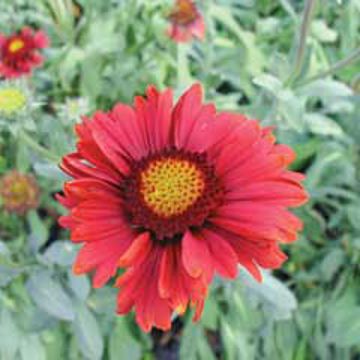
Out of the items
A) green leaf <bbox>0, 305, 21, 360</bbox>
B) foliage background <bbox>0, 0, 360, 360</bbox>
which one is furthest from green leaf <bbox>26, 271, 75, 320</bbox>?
green leaf <bbox>0, 305, 21, 360</bbox>

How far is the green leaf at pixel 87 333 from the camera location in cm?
136

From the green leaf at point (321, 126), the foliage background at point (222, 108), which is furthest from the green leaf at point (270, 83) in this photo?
the green leaf at point (321, 126)

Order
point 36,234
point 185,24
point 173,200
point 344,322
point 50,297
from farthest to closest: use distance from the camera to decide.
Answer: point 185,24
point 344,322
point 36,234
point 50,297
point 173,200

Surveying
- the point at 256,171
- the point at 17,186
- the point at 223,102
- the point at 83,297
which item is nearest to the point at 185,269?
the point at 256,171

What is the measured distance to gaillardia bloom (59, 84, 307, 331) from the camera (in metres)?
0.82

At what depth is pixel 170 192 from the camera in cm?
92

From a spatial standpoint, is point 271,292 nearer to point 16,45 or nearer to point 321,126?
point 321,126

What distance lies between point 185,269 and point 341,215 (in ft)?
2.99

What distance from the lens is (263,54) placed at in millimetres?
1791

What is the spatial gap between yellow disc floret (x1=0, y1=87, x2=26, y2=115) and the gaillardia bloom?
34cm

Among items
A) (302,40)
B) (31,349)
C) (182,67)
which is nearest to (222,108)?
(182,67)

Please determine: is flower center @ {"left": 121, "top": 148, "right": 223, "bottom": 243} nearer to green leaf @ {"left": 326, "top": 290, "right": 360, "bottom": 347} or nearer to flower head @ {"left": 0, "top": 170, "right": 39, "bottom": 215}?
flower head @ {"left": 0, "top": 170, "right": 39, "bottom": 215}

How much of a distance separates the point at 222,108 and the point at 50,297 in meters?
0.58

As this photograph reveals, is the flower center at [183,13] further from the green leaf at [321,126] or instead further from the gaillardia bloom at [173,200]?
the gaillardia bloom at [173,200]
